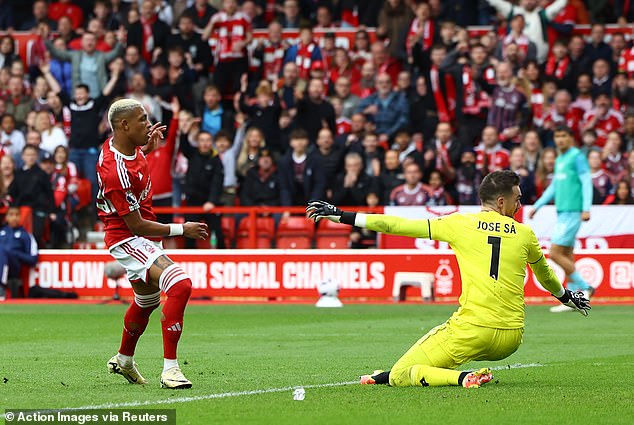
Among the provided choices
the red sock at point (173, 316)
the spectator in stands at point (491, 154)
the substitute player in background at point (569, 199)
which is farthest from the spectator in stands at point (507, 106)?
the red sock at point (173, 316)

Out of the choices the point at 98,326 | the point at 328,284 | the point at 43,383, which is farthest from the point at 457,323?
the point at 328,284

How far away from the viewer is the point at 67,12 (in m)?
28.8

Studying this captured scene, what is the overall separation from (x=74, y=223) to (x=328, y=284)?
215 inches

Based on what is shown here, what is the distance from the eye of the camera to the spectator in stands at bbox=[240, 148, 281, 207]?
22875 mm

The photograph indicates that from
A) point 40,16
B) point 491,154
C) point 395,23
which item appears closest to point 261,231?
point 491,154

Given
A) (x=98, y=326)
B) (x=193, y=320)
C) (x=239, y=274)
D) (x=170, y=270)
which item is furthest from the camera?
(x=239, y=274)

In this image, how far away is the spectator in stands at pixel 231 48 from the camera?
84.7ft

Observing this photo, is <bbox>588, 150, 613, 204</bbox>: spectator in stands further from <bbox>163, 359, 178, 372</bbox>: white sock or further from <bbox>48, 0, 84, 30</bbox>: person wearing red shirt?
<bbox>163, 359, 178, 372</bbox>: white sock

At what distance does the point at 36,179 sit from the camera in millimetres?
22953

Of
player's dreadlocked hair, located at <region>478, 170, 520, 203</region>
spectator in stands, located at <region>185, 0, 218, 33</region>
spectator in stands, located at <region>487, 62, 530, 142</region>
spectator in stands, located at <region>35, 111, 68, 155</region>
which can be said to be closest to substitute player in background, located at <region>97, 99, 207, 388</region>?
player's dreadlocked hair, located at <region>478, 170, 520, 203</region>

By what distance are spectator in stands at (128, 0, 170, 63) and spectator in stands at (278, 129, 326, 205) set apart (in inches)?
198

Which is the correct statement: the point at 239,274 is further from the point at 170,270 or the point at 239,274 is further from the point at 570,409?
the point at 570,409

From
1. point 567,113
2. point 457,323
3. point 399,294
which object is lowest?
point 399,294

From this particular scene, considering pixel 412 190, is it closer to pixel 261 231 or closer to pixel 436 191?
pixel 436 191
